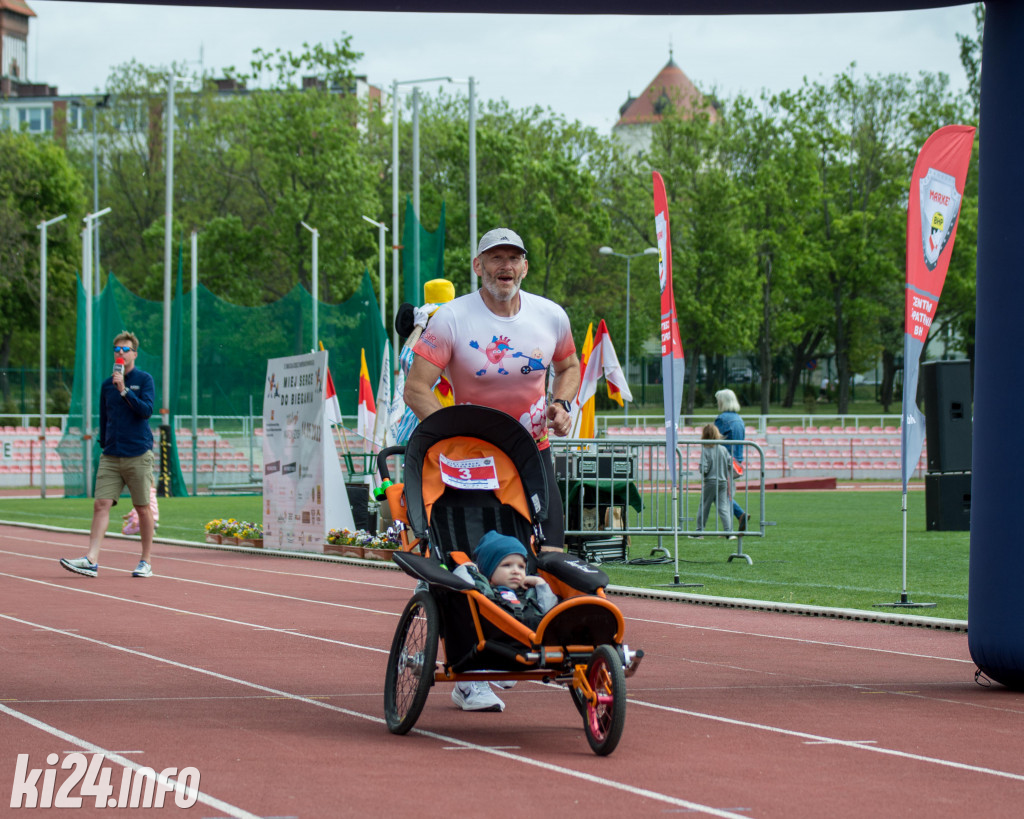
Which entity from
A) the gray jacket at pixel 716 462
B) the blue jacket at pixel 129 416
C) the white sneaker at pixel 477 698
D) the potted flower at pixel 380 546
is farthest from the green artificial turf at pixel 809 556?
the white sneaker at pixel 477 698

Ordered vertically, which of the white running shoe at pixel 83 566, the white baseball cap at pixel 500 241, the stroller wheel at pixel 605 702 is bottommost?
the white running shoe at pixel 83 566

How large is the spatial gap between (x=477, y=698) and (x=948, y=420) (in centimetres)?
1431

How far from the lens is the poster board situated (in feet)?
52.4

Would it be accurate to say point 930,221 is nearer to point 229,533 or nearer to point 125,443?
point 125,443

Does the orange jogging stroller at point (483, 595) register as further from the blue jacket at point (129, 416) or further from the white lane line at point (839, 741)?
the blue jacket at point (129, 416)

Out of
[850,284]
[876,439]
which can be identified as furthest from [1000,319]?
[850,284]

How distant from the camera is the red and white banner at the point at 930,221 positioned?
31.4 ft

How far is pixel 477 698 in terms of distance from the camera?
6.49 metres

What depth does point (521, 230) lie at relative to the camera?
58.3 m

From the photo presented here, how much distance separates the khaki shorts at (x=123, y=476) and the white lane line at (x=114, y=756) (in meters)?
6.67

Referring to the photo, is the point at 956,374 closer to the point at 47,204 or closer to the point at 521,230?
the point at 521,230

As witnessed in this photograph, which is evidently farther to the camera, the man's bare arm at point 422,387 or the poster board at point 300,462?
the poster board at point 300,462

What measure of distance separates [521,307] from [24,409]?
4510 centimetres

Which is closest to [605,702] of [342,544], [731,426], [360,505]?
[342,544]
